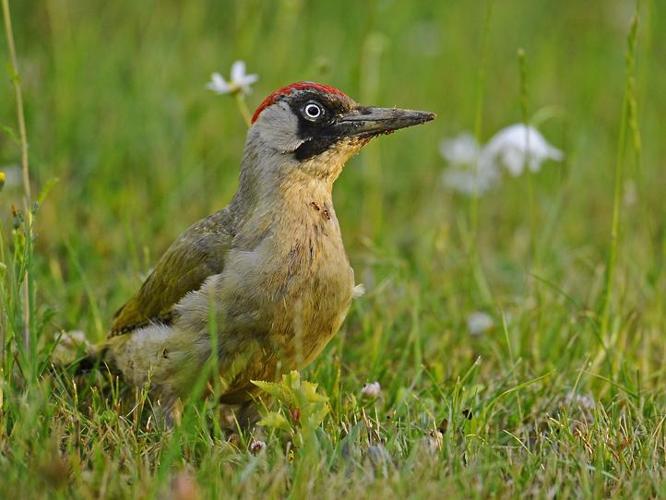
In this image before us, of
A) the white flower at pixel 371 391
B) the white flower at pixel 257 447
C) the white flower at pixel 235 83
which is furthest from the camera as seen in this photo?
the white flower at pixel 235 83

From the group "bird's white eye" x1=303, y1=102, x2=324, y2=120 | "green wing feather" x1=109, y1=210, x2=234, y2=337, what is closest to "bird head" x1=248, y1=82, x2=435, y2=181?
"bird's white eye" x1=303, y1=102, x2=324, y2=120

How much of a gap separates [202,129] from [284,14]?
2.77ft

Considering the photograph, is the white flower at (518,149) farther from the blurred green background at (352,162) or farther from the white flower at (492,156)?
the blurred green background at (352,162)

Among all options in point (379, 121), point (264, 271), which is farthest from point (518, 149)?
point (264, 271)

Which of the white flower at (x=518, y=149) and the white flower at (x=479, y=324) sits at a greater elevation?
the white flower at (x=518, y=149)

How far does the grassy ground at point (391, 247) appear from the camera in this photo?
302cm

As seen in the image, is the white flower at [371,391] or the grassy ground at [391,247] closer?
the grassy ground at [391,247]

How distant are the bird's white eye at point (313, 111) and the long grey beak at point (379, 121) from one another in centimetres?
7

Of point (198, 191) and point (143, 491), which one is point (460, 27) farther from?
point (143, 491)

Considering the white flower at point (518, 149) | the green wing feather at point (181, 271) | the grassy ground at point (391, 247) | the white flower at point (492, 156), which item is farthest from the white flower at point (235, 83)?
the white flower at point (518, 149)

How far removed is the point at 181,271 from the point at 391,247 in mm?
1530

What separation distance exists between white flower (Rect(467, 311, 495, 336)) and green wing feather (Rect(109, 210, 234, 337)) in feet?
3.59

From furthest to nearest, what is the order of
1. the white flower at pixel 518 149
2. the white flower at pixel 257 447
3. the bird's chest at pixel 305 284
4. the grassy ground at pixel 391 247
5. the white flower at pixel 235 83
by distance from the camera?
the white flower at pixel 518 149, the white flower at pixel 235 83, the bird's chest at pixel 305 284, the white flower at pixel 257 447, the grassy ground at pixel 391 247

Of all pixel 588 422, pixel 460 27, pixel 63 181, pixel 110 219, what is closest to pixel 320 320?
pixel 588 422
